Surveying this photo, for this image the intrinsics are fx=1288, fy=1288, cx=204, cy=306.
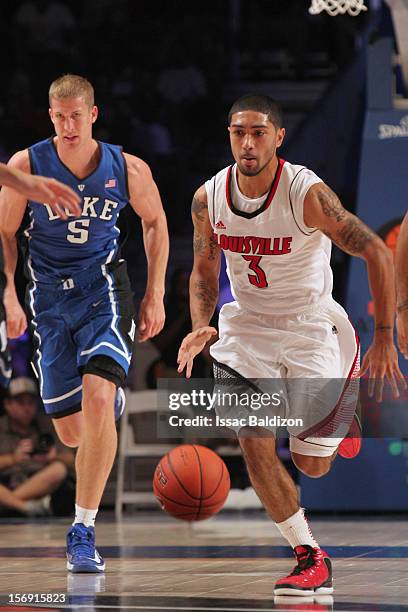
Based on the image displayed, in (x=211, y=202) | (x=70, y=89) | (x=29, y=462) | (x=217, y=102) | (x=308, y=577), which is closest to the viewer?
(x=308, y=577)

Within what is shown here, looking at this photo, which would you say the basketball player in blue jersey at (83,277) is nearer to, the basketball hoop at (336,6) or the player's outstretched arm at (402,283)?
the player's outstretched arm at (402,283)

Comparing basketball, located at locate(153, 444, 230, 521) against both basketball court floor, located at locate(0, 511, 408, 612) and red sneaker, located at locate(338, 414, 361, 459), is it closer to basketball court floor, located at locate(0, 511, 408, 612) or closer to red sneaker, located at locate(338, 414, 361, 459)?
basketball court floor, located at locate(0, 511, 408, 612)

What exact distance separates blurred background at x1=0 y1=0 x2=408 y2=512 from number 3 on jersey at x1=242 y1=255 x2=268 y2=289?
3.79 ft

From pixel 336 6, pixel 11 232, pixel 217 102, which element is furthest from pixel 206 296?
pixel 217 102

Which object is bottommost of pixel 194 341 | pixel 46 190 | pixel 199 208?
pixel 194 341

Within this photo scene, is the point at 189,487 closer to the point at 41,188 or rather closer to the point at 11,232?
the point at 11,232

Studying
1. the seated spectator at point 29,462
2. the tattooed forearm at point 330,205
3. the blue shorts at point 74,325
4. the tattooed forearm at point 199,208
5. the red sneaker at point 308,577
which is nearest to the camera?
the red sneaker at point 308,577

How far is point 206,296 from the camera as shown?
6.06 metres

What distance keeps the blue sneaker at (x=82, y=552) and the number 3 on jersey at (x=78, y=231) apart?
142 centimetres

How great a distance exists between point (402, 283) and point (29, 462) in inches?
186

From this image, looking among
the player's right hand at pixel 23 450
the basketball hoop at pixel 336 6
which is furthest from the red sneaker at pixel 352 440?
the player's right hand at pixel 23 450

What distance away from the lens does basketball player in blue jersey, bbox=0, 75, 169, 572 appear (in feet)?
20.7

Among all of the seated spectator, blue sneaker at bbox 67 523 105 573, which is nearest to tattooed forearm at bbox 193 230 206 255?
blue sneaker at bbox 67 523 105 573

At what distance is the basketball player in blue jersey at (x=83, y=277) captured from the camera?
6.31 meters
